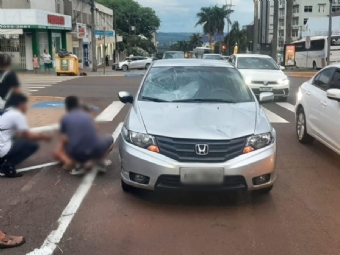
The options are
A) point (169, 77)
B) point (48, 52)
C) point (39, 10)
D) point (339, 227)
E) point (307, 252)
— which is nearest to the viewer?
point (39, 10)

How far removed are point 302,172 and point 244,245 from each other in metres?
2.71

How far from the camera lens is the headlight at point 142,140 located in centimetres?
430

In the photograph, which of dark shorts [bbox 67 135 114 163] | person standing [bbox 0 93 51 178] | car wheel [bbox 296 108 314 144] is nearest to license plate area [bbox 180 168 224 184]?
person standing [bbox 0 93 51 178]

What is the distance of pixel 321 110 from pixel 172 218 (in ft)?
11.3

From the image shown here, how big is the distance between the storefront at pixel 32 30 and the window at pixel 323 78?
5953 mm

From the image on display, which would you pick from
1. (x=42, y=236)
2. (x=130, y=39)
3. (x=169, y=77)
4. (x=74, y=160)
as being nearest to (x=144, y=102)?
(x=169, y=77)

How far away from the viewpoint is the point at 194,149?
400 centimetres

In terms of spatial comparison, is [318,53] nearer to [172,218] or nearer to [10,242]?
[172,218]

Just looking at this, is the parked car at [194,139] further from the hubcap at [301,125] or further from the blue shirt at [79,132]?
the hubcap at [301,125]

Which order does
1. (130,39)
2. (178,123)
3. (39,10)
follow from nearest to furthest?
(39,10) < (178,123) < (130,39)

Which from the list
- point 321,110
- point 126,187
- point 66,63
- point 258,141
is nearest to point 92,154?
point 66,63

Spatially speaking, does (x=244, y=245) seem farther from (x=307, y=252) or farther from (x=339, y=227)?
(x=339, y=227)

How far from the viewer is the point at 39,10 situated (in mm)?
1819

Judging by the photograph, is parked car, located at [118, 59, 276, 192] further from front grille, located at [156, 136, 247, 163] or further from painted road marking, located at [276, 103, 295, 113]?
painted road marking, located at [276, 103, 295, 113]
